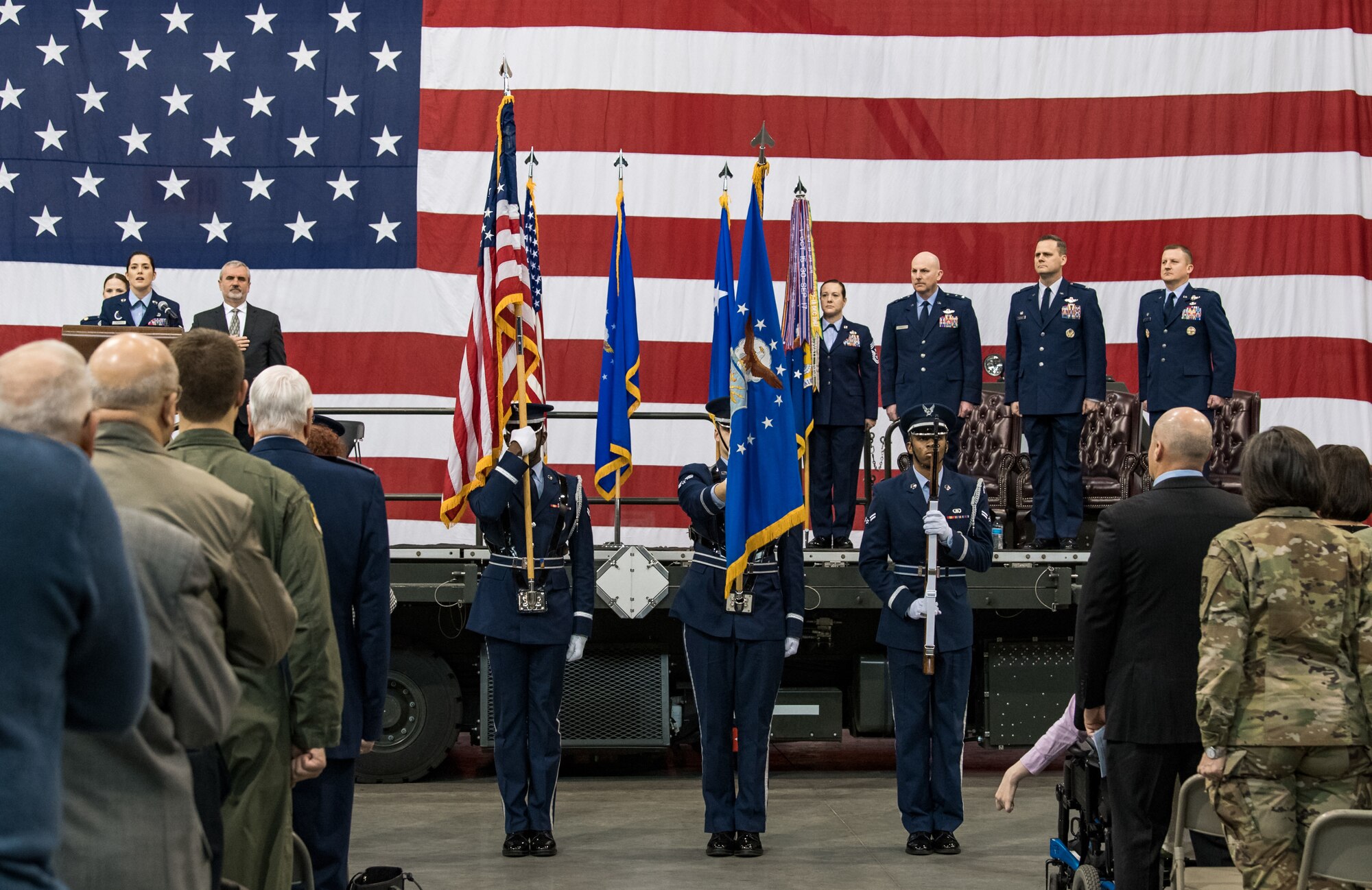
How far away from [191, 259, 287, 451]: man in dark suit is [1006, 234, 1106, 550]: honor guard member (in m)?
4.64

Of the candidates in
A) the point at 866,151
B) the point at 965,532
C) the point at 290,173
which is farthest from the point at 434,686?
the point at 866,151

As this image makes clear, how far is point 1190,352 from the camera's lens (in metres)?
9.42

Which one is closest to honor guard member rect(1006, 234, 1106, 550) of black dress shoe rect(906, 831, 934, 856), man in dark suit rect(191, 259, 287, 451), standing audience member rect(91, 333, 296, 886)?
black dress shoe rect(906, 831, 934, 856)

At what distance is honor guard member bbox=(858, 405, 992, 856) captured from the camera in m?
6.80

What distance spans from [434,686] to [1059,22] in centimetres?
703

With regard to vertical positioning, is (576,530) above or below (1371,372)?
below

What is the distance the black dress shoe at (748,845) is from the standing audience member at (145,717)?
4206mm

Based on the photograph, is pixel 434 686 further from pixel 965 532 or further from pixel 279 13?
pixel 279 13

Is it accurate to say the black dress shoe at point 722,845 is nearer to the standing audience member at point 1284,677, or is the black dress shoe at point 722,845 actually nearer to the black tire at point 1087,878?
the black tire at point 1087,878

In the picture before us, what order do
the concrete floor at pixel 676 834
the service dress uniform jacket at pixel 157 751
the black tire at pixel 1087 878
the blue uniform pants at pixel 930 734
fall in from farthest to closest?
the blue uniform pants at pixel 930 734, the concrete floor at pixel 676 834, the black tire at pixel 1087 878, the service dress uniform jacket at pixel 157 751

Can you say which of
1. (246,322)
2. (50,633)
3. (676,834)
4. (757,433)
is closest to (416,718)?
(676,834)

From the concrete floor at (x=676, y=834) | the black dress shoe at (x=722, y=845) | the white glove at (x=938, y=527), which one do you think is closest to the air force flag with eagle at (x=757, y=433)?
the white glove at (x=938, y=527)

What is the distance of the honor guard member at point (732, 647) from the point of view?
22.1ft

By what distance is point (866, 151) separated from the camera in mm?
11367
